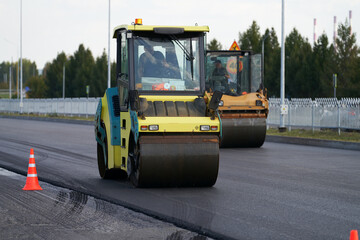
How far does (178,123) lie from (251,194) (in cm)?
164

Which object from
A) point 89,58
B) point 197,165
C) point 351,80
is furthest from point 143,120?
point 89,58

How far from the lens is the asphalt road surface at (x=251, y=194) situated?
775cm

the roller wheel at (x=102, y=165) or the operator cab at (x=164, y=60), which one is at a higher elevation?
the operator cab at (x=164, y=60)

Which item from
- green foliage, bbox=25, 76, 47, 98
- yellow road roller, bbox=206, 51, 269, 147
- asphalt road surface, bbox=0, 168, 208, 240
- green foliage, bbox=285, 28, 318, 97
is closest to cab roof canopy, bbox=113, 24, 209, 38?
asphalt road surface, bbox=0, 168, 208, 240

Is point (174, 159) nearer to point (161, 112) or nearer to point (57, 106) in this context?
point (161, 112)

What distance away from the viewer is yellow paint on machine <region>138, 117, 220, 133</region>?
1041 centimetres

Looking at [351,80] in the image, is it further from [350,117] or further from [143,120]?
[143,120]

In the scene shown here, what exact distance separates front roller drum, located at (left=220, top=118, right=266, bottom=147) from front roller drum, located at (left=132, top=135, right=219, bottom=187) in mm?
8790

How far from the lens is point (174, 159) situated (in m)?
10.4

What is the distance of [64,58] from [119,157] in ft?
Result: 281

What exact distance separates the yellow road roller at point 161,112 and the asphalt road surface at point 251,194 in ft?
1.29

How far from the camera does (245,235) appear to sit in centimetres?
724

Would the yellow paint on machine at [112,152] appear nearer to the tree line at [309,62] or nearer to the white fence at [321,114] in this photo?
the white fence at [321,114]

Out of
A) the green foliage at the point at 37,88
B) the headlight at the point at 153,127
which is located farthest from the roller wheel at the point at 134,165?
the green foliage at the point at 37,88
